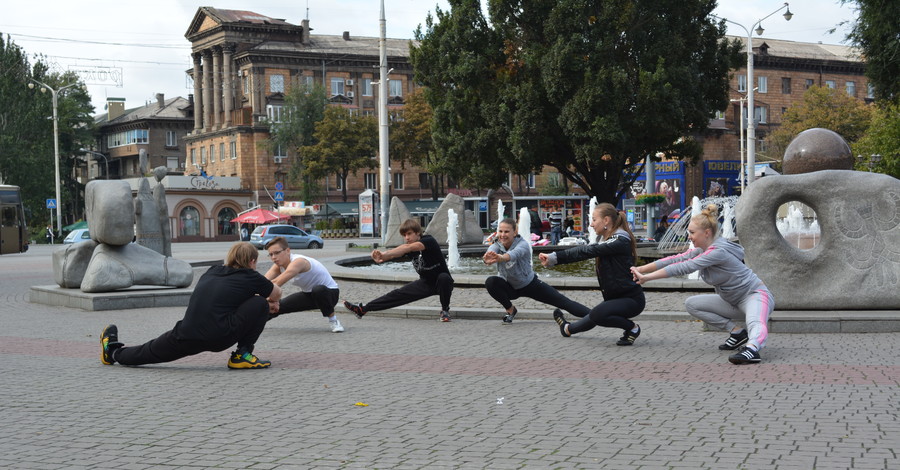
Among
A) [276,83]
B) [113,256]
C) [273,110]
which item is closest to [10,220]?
[113,256]

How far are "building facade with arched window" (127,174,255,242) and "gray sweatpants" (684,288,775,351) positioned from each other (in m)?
65.0

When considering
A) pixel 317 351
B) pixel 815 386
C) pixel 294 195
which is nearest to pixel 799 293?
pixel 815 386

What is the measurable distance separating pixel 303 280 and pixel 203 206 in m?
65.0

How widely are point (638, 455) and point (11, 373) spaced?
6021 mm

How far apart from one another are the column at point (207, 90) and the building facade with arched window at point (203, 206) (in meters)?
14.7

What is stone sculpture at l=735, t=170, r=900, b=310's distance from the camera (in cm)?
1202

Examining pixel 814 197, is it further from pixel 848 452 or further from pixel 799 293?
pixel 848 452

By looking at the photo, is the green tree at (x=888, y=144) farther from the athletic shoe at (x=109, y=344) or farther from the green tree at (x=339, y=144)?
the athletic shoe at (x=109, y=344)

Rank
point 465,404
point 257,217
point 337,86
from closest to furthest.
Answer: point 465,404 < point 257,217 < point 337,86

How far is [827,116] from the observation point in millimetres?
75000

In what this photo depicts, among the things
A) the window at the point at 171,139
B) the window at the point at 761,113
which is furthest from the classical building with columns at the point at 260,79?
the window at the point at 761,113

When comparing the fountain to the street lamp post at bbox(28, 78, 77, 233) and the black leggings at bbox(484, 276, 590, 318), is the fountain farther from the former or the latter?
the street lamp post at bbox(28, 78, 77, 233)

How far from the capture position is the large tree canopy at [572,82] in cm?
2994

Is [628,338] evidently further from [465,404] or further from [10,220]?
[10,220]
